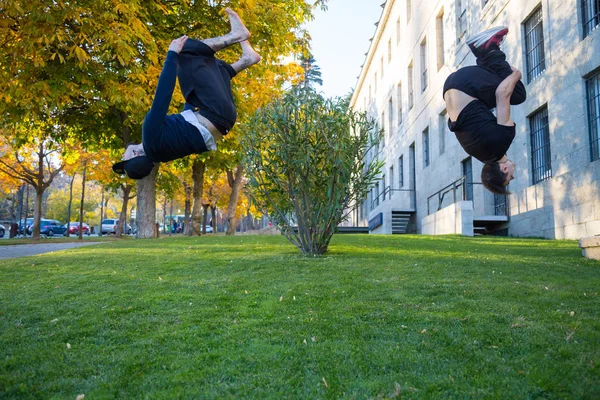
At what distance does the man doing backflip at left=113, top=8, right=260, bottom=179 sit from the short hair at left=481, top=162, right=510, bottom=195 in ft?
7.45

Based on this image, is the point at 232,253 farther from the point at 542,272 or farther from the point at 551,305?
the point at 551,305

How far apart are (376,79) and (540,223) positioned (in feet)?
104

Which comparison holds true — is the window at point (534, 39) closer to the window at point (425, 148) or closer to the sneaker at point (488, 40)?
the window at point (425, 148)

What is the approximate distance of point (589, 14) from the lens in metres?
13.8

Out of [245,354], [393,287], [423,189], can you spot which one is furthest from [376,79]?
[245,354]

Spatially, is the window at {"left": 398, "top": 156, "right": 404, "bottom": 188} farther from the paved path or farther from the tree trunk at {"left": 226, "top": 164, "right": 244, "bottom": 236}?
the paved path

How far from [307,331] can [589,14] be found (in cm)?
1254

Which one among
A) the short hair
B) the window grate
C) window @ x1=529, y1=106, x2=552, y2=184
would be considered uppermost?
the window grate

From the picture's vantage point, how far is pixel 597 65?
12.9 m

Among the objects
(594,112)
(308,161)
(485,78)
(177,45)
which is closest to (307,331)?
(177,45)

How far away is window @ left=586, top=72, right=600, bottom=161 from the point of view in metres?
13.3

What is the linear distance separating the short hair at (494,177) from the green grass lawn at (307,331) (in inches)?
66.6

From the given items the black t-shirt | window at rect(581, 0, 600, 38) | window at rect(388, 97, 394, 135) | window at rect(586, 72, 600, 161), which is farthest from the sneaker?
window at rect(388, 97, 394, 135)

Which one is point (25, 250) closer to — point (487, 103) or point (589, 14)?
point (487, 103)
